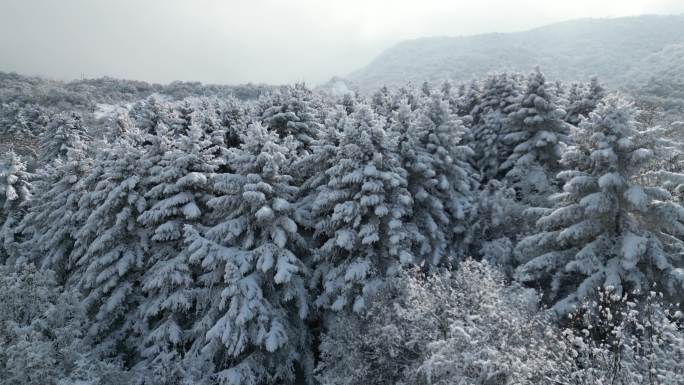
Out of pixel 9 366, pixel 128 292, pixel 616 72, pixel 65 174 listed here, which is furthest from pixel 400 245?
pixel 616 72

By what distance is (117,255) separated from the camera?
2047 centimetres

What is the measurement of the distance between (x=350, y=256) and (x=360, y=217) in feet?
6.54

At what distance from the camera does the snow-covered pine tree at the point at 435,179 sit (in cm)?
2206

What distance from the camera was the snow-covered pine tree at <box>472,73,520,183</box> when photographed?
31.7m

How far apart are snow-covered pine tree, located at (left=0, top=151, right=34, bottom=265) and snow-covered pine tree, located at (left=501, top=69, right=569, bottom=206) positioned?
119 feet

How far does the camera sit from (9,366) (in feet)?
46.6

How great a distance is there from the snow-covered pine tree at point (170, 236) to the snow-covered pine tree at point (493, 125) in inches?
799

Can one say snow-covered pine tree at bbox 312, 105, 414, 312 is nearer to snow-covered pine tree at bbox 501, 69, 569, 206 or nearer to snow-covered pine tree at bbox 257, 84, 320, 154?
snow-covered pine tree at bbox 257, 84, 320, 154

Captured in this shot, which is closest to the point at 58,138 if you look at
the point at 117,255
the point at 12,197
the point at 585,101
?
the point at 12,197

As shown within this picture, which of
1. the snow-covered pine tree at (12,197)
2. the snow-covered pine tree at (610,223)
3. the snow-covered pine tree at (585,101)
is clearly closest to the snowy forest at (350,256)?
the snow-covered pine tree at (610,223)

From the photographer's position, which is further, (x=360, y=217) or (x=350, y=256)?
(x=350, y=256)

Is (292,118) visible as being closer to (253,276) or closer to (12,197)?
(253,276)

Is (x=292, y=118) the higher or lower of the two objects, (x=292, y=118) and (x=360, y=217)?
the higher

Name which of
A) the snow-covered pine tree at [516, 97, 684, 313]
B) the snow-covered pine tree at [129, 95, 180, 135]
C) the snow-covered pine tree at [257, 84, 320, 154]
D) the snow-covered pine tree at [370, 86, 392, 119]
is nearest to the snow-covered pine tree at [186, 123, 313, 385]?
the snow-covered pine tree at [257, 84, 320, 154]
